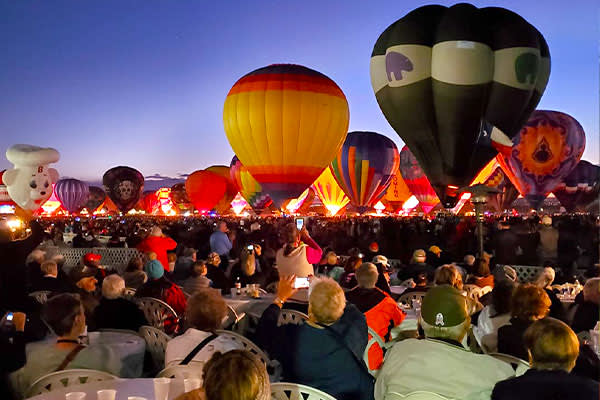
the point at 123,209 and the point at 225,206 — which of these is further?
the point at 225,206

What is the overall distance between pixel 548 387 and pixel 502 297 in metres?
1.59

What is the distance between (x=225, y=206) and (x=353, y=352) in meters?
32.7

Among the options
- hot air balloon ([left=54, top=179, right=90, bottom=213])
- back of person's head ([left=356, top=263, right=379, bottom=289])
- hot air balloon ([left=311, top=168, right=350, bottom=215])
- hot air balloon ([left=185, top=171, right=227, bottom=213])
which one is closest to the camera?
back of person's head ([left=356, top=263, right=379, bottom=289])

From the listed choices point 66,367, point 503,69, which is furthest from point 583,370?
point 503,69

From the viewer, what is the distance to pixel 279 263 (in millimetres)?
6406

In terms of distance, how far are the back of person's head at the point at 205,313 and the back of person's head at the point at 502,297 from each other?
1795mm

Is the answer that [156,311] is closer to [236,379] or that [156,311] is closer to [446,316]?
[446,316]

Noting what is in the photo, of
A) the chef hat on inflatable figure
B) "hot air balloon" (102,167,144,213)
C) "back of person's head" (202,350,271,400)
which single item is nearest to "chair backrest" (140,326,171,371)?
"back of person's head" (202,350,271,400)

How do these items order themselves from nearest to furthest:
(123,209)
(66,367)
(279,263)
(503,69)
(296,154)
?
(66,367)
(279,263)
(503,69)
(296,154)
(123,209)

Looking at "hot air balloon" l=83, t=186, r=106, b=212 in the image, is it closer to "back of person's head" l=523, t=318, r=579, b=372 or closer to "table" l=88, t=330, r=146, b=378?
"table" l=88, t=330, r=146, b=378

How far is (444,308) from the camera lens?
8.50ft

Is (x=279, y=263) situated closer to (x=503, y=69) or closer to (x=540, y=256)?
(x=503, y=69)

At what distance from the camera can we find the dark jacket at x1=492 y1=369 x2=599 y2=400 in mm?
2066

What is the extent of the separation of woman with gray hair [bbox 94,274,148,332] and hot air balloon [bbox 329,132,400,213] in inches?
583
